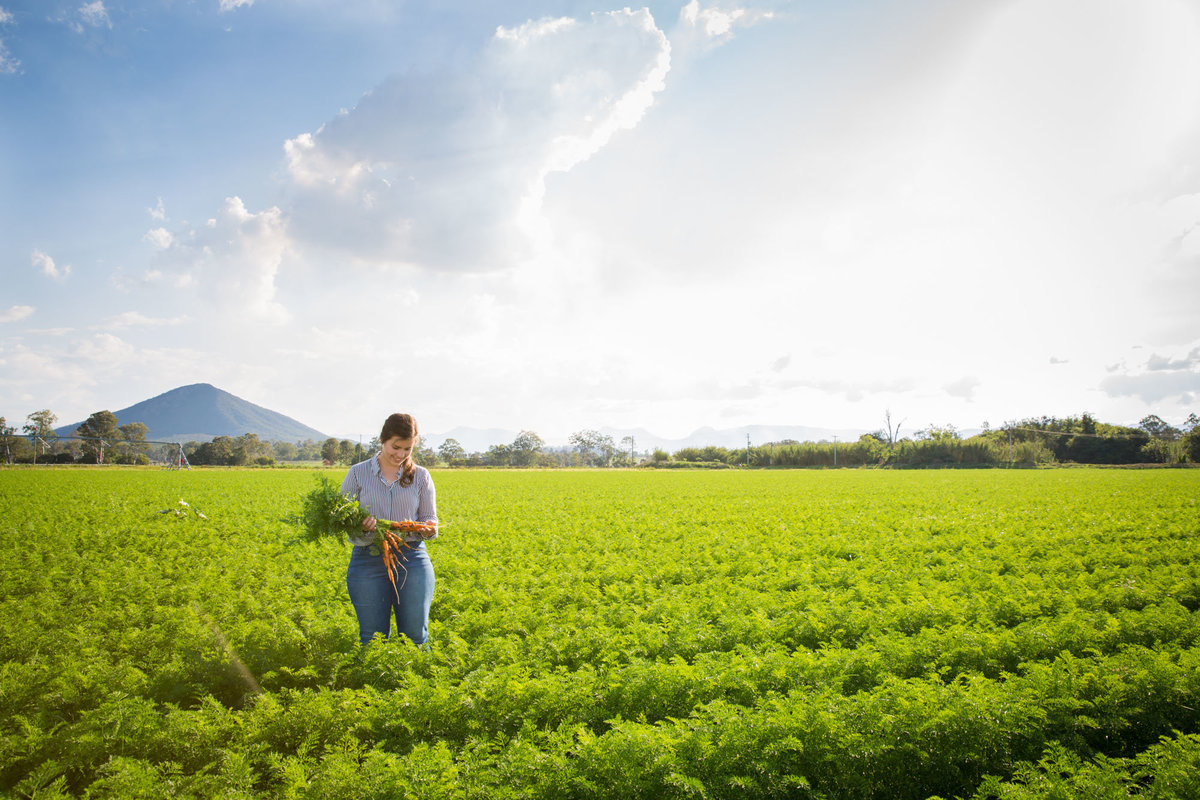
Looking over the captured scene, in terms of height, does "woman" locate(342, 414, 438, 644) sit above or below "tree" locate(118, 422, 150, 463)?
below

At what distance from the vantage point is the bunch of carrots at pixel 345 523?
5992mm

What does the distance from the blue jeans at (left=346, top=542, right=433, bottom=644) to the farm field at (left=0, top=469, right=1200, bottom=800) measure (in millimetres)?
266

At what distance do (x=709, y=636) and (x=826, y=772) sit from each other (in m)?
2.73

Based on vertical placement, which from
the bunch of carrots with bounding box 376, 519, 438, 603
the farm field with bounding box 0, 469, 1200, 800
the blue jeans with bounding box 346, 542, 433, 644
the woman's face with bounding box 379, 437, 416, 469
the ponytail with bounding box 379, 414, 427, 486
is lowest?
the farm field with bounding box 0, 469, 1200, 800

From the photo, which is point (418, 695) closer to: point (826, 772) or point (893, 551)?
point (826, 772)

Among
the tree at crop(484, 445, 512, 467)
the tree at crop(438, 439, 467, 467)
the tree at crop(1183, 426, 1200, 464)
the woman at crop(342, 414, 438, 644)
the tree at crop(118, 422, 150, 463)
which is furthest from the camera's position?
the tree at crop(438, 439, 467, 467)

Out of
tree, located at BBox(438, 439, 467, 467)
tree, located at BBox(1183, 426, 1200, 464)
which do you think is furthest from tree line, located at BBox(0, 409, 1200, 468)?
tree, located at BBox(438, 439, 467, 467)

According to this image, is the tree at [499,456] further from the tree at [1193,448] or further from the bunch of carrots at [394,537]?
the bunch of carrots at [394,537]

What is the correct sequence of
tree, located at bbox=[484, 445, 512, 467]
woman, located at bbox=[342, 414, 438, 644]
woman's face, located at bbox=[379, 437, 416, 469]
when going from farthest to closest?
tree, located at bbox=[484, 445, 512, 467] < woman, located at bbox=[342, 414, 438, 644] < woman's face, located at bbox=[379, 437, 416, 469]

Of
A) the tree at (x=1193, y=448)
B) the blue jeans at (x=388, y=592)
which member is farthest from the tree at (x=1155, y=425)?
the blue jeans at (x=388, y=592)

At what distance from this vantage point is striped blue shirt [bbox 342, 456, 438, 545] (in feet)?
20.6

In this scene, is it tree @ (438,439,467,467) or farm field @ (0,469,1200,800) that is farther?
tree @ (438,439,467,467)

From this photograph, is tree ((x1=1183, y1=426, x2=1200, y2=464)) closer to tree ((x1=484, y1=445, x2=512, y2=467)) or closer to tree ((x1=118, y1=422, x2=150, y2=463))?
tree ((x1=484, y1=445, x2=512, y2=467))

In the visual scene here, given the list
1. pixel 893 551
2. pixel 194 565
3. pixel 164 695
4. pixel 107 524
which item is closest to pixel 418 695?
pixel 164 695
